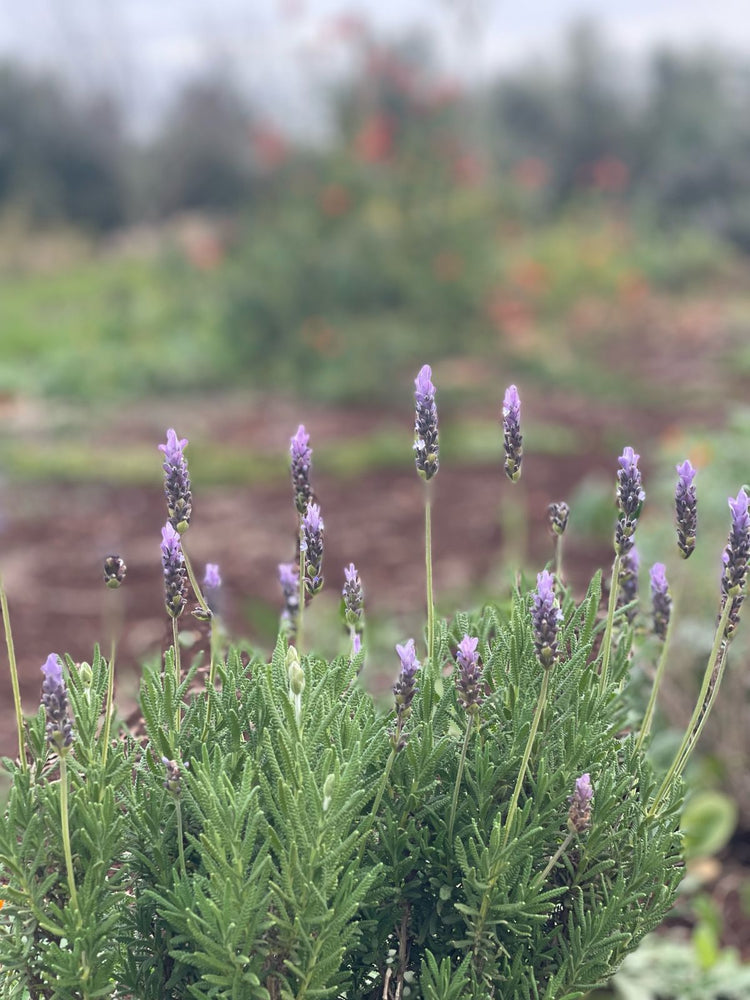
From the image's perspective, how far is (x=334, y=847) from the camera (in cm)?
130

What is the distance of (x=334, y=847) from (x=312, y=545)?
352 mm

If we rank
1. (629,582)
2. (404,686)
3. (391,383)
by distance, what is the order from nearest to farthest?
(404,686) < (629,582) < (391,383)

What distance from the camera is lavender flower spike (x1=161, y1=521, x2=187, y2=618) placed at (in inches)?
53.5

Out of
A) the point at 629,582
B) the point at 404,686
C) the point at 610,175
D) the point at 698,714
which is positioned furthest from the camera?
the point at 610,175

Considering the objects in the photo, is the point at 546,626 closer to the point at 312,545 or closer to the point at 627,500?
the point at 627,500

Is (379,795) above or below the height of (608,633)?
below

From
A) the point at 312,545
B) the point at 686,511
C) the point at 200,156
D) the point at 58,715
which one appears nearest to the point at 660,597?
the point at 686,511

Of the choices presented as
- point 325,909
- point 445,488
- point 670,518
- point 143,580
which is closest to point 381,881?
point 325,909

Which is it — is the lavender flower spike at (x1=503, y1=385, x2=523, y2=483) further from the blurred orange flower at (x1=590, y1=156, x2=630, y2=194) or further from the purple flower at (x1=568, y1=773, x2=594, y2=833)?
the blurred orange flower at (x1=590, y1=156, x2=630, y2=194)

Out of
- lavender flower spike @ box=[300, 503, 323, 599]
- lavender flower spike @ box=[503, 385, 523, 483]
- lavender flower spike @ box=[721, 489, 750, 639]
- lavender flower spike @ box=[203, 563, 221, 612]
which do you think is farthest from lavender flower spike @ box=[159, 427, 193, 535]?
lavender flower spike @ box=[721, 489, 750, 639]

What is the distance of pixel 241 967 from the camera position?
4.22 ft

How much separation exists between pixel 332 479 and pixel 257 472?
496mm

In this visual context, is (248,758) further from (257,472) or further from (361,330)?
(361,330)

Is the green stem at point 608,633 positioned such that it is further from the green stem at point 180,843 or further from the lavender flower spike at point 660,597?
the green stem at point 180,843
